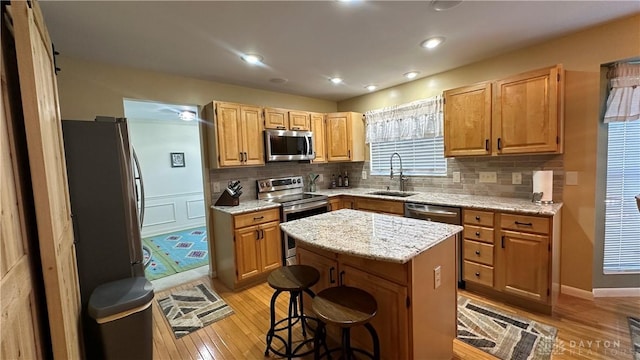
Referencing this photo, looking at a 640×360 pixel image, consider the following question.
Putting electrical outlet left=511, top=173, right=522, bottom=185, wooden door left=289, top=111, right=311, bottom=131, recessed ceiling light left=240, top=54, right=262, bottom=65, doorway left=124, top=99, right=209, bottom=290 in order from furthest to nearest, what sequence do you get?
doorway left=124, top=99, right=209, bottom=290, wooden door left=289, top=111, right=311, bottom=131, electrical outlet left=511, top=173, right=522, bottom=185, recessed ceiling light left=240, top=54, right=262, bottom=65

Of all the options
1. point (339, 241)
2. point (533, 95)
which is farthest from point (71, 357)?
point (533, 95)

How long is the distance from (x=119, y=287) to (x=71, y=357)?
0.76m

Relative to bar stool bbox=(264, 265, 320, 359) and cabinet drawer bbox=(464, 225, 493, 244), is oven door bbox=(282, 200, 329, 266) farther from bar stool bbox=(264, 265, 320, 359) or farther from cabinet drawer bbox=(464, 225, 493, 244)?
cabinet drawer bbox=(464, 225, 493, 244)

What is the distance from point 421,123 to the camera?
12.2ft

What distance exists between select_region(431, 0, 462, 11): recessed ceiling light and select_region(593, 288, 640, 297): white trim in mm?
2958

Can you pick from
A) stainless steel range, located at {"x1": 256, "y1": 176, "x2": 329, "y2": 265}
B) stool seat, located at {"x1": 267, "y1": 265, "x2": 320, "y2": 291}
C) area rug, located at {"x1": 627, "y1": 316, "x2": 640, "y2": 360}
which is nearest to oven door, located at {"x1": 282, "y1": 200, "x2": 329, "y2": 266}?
stainless steel range, located at {"x1": 256, "y1": 176, "x2": 329, "y2": 265}

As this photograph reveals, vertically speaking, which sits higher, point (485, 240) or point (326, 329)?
point (485, 240)

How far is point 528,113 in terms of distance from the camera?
8.56 ft

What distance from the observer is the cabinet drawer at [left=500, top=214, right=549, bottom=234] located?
91.7 inches

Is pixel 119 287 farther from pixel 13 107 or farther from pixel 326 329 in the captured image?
pixel 326 329

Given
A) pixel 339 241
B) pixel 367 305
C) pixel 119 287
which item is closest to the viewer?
pixel 367 305

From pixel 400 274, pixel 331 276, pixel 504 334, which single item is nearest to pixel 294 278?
pixel 331 276

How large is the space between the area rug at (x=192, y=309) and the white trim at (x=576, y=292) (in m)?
3.36

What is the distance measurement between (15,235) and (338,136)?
12.6 ft
